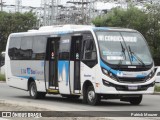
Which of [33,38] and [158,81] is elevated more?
[33,38]

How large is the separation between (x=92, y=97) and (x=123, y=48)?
7.06 ft

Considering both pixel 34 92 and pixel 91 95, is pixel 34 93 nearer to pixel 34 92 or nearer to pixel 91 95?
pixel 34 92

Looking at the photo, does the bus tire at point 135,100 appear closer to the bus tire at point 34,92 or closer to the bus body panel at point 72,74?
the bus body panel at point 72,74

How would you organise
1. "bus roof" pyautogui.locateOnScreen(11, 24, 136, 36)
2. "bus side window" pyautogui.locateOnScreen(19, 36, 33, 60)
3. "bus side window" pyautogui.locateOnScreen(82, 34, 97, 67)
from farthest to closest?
"bus side window" pyautogui.locateOnScreen(19, 36, 33, 60) < "bus roof" pyautogui.locateOnScreen(11, 24, 136, 36) < "bus side window" pyautogui.locateOnScreen(82, 34, 97, 67)

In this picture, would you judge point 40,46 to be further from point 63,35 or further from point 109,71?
point 109,71

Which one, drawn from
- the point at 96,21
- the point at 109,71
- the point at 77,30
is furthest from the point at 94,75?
the point at 96,21

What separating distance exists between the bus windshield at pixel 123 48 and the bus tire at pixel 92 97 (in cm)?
134

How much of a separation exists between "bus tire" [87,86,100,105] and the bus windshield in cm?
134

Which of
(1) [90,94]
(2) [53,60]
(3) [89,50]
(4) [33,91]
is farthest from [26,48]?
(1) [90,94]

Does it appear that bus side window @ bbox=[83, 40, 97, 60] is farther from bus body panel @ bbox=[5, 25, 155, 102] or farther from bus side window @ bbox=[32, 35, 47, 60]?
bus side window @ bbox=[32, 35, 47, 60]

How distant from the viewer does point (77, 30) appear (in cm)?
2033

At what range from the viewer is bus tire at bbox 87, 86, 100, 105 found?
61.7 feet

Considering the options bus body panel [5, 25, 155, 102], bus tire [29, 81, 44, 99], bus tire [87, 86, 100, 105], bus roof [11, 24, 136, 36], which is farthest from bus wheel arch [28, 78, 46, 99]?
bus tire [87, 86, 100, 105]

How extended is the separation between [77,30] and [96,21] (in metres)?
40.7
